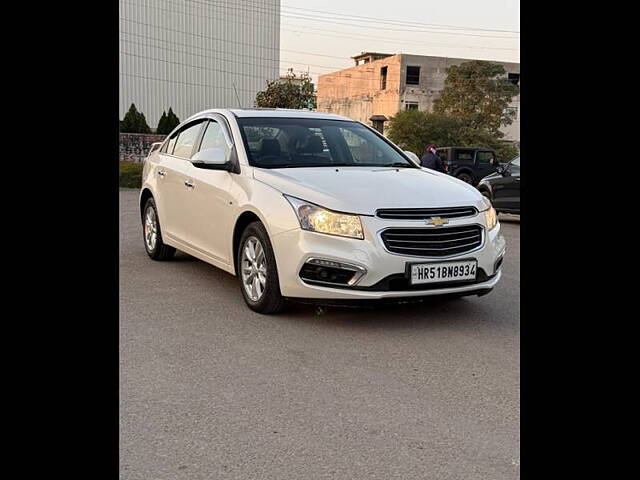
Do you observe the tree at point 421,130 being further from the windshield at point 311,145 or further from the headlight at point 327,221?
the headlight at point 327,221

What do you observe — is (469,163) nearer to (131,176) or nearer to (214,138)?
(131,176)

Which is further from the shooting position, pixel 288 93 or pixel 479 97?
pixel 479 97

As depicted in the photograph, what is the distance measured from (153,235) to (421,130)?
3496cm

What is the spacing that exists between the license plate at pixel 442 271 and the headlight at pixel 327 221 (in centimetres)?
46

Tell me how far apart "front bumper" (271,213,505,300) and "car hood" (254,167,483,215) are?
16 centimetres

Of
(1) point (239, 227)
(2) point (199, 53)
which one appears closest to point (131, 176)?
(2) point (199, 53)

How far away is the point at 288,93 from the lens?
4097 cm

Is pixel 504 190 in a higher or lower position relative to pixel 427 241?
higher

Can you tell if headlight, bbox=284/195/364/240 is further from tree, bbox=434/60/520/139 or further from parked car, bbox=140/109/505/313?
tree, bbox=434/60/520/139

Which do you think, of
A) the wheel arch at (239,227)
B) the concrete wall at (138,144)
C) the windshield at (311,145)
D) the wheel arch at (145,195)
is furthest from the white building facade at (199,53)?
the wheel arch at (239,227)
